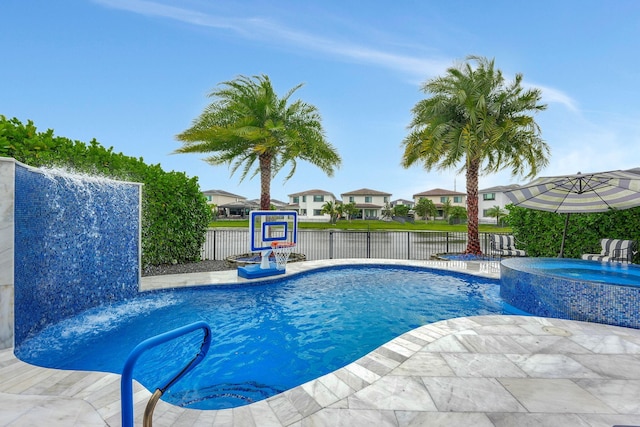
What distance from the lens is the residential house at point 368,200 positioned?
61.1 metres

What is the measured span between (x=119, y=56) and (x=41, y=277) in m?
8.36

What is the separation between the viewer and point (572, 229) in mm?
10008

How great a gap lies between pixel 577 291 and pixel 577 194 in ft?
16.6

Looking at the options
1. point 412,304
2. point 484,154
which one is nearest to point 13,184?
point 412,304

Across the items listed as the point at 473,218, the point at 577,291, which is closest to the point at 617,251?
the point at 473,218

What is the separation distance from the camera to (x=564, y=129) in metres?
12.3

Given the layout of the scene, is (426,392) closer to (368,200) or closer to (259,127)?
(259,127)

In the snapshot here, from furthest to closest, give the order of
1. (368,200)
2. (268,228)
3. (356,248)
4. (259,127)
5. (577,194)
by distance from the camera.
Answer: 1. (368,200)
2. (356,248)
3. (259,127)
4. (268,228)
5. (577,194)

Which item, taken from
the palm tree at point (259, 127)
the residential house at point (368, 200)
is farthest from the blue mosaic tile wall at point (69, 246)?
the residential house at point (368, 200)

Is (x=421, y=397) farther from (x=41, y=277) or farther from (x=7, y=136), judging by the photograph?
(x=7, y=136)

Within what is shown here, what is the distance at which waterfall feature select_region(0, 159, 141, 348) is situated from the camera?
423cm

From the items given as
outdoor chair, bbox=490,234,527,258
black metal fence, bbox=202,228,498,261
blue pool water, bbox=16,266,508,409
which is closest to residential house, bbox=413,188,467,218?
black metal fence, bbox=202,228,498,261

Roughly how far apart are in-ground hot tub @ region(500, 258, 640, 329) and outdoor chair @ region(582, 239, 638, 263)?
161 cm

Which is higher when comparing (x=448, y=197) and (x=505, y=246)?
(x=448, y=197)
